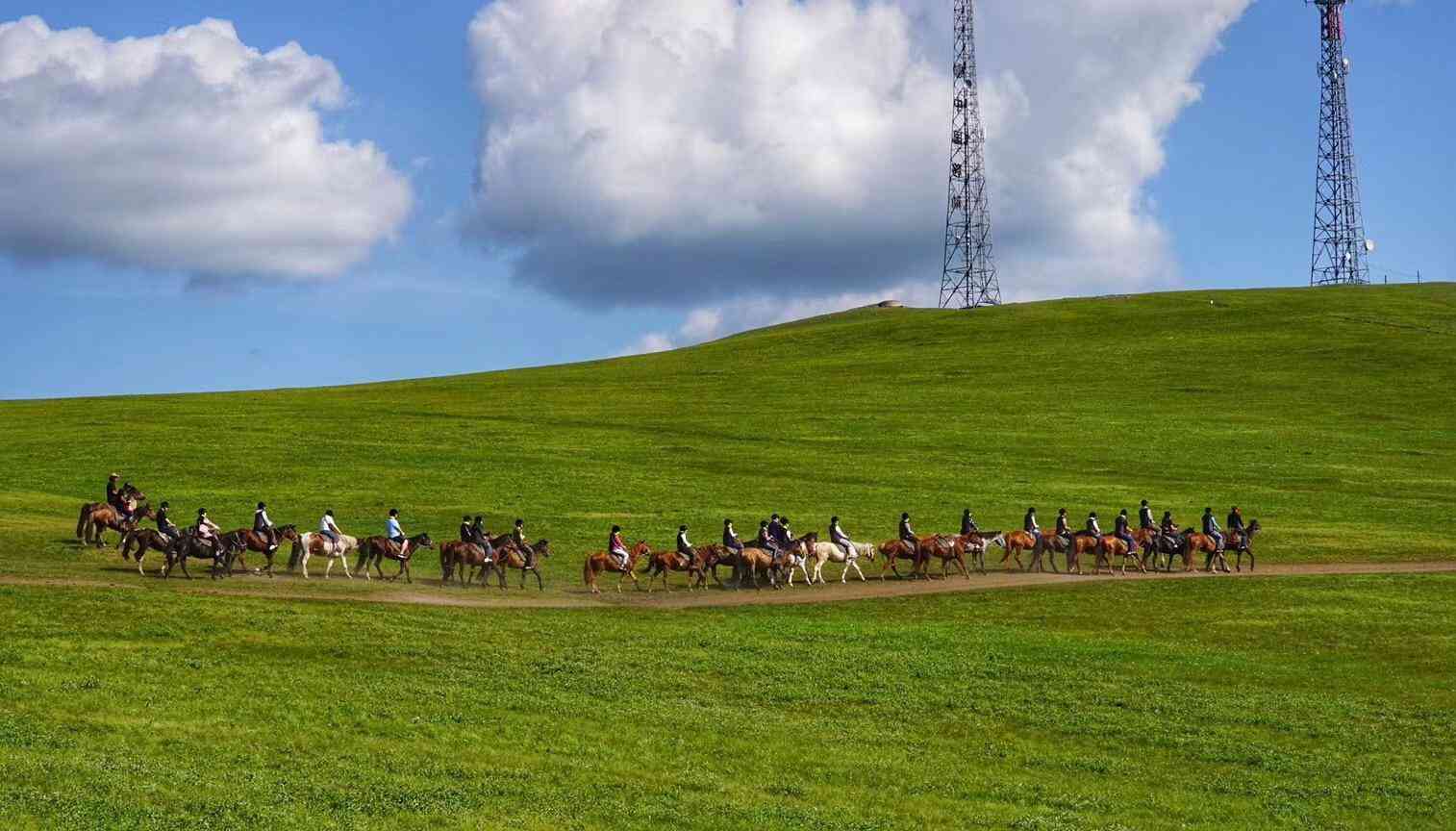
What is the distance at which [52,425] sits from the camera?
7194cm

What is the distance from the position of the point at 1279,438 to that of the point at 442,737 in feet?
192

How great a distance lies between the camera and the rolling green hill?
52.9 metres

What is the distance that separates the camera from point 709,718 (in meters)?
25.0

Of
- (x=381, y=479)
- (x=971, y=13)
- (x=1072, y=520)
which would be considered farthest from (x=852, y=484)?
(x=971, y=13)

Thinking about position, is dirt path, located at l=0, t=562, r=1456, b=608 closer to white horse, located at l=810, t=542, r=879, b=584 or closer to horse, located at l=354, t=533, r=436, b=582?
white horse, located at l=810, t=542, r=879, b=584

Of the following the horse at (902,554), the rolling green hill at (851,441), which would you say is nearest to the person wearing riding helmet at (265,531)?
the rolling green hill at (851,441)

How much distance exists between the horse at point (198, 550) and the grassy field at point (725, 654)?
83 centimetres

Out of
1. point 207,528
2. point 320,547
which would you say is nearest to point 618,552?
point 320,547

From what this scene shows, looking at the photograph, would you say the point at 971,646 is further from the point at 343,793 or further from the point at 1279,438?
the point at 1279,438

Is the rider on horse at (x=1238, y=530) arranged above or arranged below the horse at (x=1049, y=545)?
above

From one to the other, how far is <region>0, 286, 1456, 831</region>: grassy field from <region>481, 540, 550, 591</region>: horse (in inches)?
47.0

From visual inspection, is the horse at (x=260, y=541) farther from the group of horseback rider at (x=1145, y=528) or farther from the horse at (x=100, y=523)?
the group of horseback rider at (x=1145, y=528)

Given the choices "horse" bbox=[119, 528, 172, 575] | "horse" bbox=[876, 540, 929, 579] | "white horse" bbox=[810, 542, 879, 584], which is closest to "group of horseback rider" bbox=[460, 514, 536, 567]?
"horse" bbox=[119, 528, 172, 575]

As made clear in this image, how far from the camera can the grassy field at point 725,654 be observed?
807 inches
